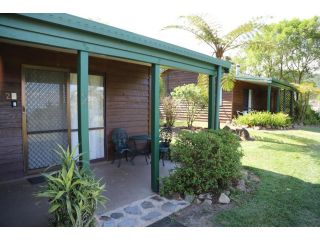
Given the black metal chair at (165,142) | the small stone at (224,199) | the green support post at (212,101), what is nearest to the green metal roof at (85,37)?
the green support post at (212,101)

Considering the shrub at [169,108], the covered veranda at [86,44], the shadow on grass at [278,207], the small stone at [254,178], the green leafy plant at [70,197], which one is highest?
the covered veranda at [86,44]

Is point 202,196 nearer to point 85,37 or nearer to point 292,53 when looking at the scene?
point 85,37

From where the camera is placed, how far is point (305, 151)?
284 inches

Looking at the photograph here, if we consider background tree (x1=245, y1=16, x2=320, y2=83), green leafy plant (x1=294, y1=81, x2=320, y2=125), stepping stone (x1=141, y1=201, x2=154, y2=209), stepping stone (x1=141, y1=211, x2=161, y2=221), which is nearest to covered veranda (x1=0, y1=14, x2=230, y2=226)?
stepping stone (x1=141, y1=201, x2=154, y2=209)

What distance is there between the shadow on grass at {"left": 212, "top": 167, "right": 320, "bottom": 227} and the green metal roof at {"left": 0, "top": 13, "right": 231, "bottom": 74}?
2.55 m

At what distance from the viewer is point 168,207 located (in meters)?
3.35

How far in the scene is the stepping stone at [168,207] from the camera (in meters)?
3.28

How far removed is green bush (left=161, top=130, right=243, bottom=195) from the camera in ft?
12.2

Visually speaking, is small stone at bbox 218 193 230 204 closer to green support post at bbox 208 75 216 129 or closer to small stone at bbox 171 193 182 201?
small stone at bbox 171 193 182 201

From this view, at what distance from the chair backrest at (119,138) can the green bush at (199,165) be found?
1.82 meters

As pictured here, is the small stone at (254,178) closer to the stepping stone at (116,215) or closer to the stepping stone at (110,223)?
the stepping stone at (116,215)

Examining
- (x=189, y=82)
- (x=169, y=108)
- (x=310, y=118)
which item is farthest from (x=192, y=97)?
(x=310, y=118)

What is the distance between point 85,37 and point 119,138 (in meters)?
3.06
